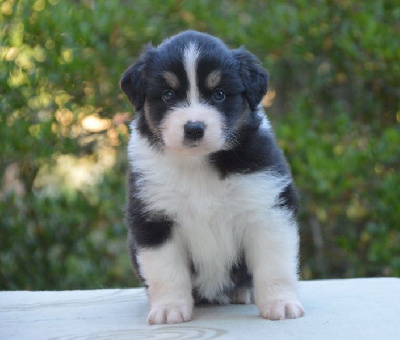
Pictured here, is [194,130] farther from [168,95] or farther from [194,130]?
[168,95]

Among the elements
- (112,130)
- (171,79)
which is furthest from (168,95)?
(112,130)

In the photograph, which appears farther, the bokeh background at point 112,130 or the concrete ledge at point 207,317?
the bokeh background at point 112,130

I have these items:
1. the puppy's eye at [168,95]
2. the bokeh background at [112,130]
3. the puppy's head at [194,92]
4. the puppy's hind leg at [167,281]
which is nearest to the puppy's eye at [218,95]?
the puppy's head at [194,92]

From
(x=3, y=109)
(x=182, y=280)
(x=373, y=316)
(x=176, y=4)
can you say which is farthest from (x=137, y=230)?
(x=176, y=4)

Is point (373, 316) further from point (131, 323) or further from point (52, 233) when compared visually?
point (52, 233)

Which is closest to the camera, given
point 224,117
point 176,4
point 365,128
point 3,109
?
point 224,117

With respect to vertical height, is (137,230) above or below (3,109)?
below

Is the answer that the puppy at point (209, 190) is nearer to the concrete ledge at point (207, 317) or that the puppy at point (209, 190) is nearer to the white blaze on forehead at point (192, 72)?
the white blaze on forehead at point (192, 72)
